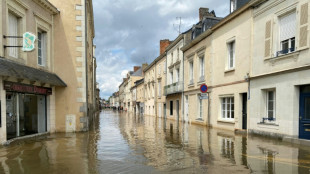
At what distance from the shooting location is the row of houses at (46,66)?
8.98 meters

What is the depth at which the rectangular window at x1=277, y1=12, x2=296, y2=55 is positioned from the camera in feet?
30.1

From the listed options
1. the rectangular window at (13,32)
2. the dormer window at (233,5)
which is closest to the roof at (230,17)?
the dormer window at (233,5)

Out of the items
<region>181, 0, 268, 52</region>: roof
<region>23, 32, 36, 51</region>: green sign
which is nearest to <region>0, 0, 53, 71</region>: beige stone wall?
<region>23, 32, 36, 51</region>: green sign

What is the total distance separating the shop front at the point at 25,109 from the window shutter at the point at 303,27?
11.1 metres

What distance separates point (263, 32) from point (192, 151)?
6.87 metres

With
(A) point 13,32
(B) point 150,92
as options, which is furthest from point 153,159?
(B) point 150,92

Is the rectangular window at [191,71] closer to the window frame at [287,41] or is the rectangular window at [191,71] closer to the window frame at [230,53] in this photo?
the window frame at [230,53]

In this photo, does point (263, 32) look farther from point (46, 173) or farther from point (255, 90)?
point (46, 173)

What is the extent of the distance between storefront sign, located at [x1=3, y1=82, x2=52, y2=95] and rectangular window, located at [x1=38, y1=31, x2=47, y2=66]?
4.80 feet

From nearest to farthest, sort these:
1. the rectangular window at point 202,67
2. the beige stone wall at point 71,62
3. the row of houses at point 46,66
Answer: the row of houses at point 46,66
the beige stone wall at point 71,62
the rectangular window at point 202,67

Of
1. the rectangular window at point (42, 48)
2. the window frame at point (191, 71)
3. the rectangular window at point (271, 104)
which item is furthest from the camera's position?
the window frame at point (191, 71)

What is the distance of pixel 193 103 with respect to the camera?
18594 millimetres

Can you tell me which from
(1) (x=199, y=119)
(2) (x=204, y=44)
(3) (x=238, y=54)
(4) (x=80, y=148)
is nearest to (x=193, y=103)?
(1) (x=199, y=119)

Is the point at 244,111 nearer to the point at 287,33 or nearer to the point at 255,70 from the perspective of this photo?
the point at 255,70
